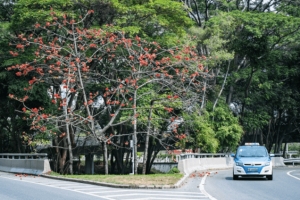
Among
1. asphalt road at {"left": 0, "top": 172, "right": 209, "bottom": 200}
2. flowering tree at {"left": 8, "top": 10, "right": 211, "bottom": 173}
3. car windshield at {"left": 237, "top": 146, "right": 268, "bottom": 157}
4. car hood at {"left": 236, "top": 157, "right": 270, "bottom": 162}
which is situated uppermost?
flowering tree at {"left": 8, "top": 10, "right": 211, "bottom": 173}

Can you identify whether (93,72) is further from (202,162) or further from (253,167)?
(253,167)

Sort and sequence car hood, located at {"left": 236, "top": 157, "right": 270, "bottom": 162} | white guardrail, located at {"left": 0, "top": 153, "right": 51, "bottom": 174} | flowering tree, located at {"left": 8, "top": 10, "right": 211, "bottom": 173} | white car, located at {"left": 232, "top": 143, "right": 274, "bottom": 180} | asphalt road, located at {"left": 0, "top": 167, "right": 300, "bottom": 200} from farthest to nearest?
flowering tree, located at {"left": 8, "top": 10, "right": 211, "bottom": 173} → white guardrail, located at {"left": 0, "top": 153, "right": 51, "bottom": 174} → car hood, located at {"left": 236, "top": 157, "right": 270, "bottom": 162} → white car, located at {"left": 232, "top": 143, "right": 274, "bottom": 180} → asphalt road, located at {"left": 0, "top": 167, "right": 300, "bottom": 200}

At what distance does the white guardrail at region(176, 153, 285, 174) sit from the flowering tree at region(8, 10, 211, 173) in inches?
83.7

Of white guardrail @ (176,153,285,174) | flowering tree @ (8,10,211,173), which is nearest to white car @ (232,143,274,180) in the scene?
white guardrail @ (176,153,285,174)

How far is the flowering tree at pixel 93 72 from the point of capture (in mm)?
25344

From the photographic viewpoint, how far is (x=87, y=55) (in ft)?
95.6

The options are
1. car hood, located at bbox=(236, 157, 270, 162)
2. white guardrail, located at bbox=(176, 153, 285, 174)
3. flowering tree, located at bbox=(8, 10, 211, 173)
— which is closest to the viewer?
car hood, located at bbox=(236, 157, 270, 162)

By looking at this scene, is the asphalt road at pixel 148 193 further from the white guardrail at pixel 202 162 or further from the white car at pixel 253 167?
the white guardrail at pixel 202 162

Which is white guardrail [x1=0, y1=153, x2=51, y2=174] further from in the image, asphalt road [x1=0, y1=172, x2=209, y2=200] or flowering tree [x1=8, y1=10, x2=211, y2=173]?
asphalt road [x1=0, y1=172, x2=209, y2=200]

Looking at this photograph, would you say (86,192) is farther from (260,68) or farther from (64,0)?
(260,68)

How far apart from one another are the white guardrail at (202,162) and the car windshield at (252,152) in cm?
306

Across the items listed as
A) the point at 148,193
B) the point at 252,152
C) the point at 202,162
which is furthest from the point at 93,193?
the point at 202,162

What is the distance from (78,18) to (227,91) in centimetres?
1909

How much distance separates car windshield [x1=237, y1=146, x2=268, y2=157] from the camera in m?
24.1
